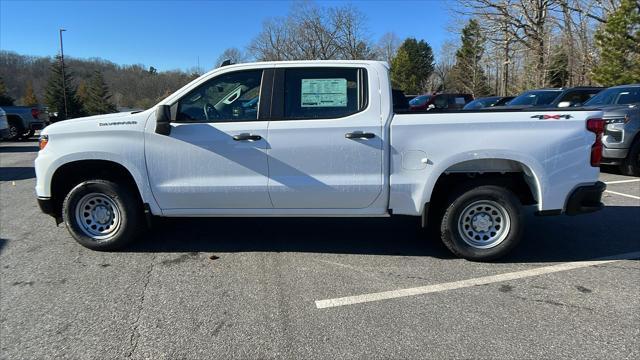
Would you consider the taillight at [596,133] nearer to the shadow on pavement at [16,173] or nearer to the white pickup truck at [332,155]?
the white pickup truck at [332,155]

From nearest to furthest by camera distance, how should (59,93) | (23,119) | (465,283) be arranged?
(465,283), (23,119), (59,93)

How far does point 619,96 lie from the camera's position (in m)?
9.55

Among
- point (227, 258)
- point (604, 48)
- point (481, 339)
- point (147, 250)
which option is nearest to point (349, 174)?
point (227, 258)

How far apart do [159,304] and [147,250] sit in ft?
4.73

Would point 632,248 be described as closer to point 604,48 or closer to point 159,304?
point 159,304

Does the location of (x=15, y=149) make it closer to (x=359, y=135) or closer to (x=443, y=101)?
(x=359, y=135)

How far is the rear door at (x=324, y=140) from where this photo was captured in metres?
4.40

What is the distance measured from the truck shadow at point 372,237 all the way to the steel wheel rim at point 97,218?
361 mm

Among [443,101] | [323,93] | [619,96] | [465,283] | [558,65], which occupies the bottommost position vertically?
[465,283]

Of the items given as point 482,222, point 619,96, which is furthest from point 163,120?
point 619,96

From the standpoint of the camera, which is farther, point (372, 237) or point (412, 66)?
point (412, 66)

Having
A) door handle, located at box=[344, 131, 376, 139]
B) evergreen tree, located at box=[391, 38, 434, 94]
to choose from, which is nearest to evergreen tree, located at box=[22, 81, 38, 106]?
evergreen tree, located at box=[391, 38, 434, 94]

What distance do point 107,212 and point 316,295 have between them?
2563 mm

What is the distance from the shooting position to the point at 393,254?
480 centimetres
